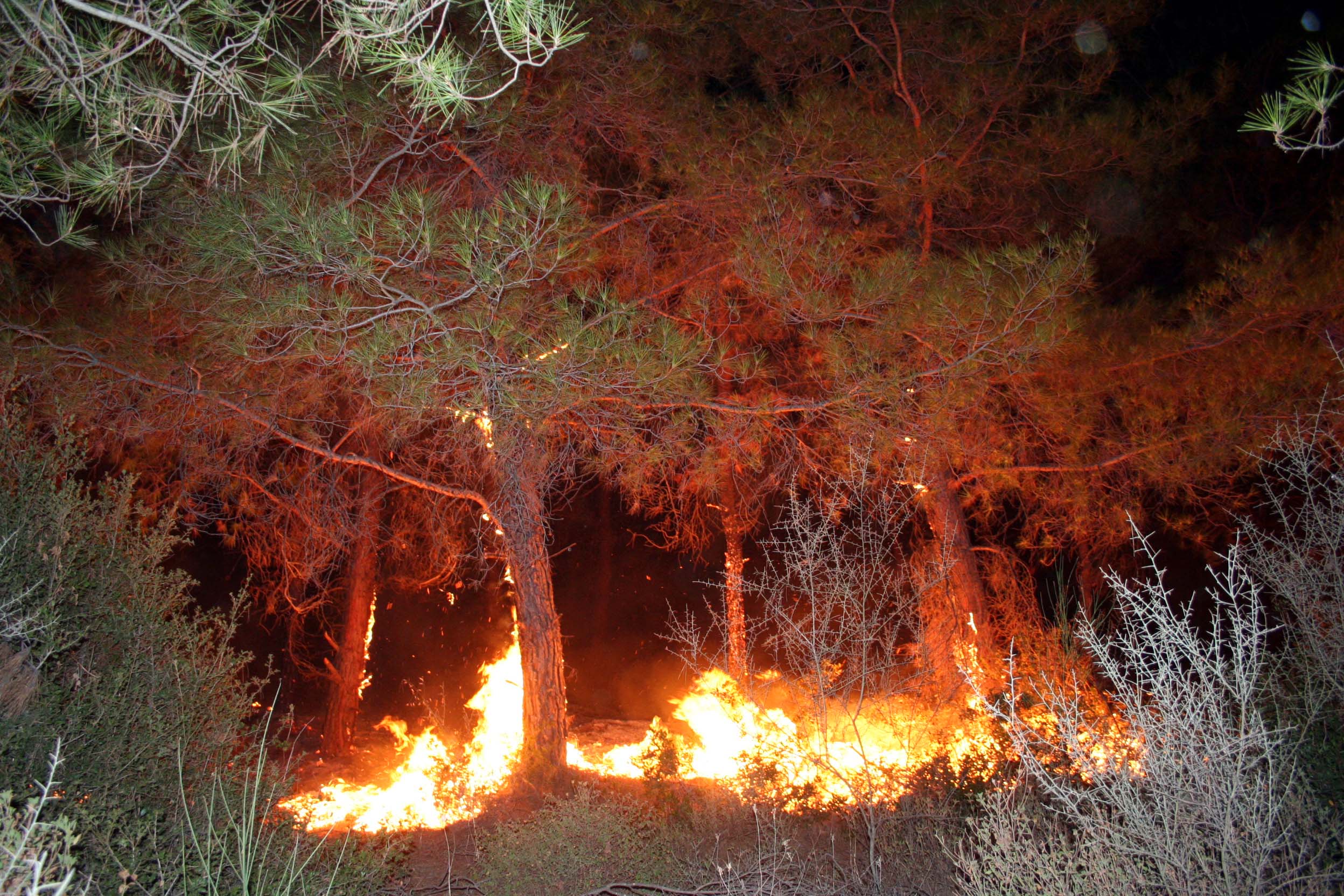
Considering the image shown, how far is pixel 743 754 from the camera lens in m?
5.41

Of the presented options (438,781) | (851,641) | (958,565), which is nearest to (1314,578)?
(851,641)

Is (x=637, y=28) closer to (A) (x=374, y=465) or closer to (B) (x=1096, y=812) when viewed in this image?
(A) (x=374, y=465)

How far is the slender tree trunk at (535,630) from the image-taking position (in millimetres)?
6742

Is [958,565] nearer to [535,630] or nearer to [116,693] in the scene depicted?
[535,630]

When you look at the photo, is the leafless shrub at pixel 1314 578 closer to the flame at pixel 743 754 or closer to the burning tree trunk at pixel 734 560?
the flame at pixel 743 754

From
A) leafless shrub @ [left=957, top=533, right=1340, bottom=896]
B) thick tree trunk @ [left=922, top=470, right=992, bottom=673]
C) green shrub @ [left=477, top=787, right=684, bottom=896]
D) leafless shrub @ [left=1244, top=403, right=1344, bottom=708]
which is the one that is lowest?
green shrub @ [left=477, top=787, right=684, bottom=896]

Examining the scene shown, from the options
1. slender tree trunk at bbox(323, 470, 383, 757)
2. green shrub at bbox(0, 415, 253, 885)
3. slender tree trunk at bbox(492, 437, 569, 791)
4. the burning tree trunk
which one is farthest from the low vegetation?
slender tree trunk at bbox(323, 470, 383, 757)

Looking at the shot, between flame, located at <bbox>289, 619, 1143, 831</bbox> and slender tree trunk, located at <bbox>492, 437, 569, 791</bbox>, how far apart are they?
0.44m

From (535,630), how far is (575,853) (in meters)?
2.23

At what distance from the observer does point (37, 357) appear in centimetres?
548

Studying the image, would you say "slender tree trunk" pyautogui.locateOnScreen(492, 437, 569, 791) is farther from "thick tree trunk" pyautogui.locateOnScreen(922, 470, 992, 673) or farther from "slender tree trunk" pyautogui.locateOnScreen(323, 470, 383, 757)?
"slender tree trunk" pyautogui.locateOnScreen(323, 470, 383, 757)

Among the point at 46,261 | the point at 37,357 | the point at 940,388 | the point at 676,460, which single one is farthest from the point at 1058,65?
the point at 46,261

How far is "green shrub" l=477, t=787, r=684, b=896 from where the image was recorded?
482cm

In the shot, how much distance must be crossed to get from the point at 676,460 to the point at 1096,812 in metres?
3.75
